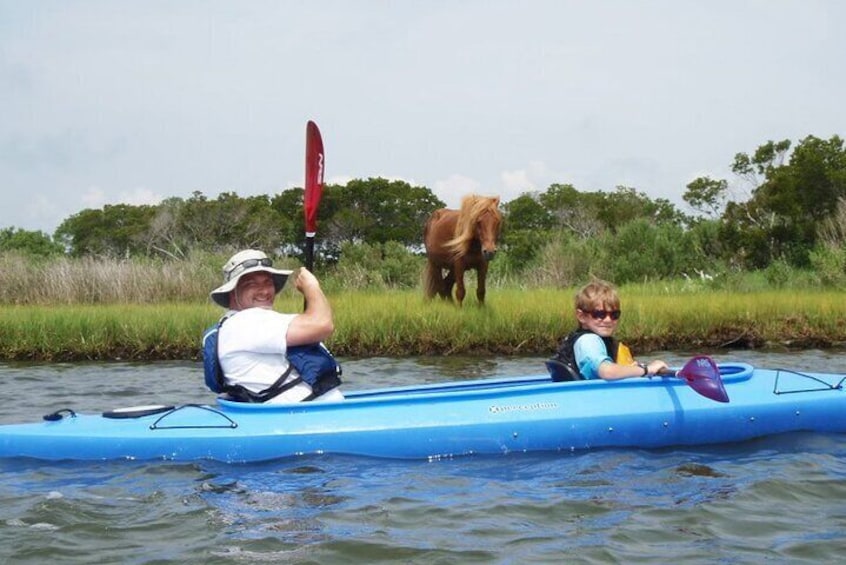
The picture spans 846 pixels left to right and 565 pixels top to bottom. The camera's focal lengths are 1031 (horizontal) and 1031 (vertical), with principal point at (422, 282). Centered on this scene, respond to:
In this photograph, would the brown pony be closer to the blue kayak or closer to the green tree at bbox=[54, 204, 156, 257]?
the blue kayak

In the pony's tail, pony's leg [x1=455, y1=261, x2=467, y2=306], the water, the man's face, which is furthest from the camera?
the pony's tail

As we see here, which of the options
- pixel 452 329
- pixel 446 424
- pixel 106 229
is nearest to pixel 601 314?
pixel 446 424

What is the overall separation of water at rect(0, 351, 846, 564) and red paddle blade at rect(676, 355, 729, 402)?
13.4 inches

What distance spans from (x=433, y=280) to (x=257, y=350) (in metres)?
6.72

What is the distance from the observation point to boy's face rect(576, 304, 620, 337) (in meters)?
5.80

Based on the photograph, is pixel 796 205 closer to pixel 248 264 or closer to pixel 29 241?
pixel 248 264

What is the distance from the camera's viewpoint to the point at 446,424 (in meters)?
5.70

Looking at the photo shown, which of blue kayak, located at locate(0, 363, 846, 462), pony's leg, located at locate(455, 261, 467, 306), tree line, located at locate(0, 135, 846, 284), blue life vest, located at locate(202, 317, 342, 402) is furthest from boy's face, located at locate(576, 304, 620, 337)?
tree line, located at locate(0, 135, 846, 284)

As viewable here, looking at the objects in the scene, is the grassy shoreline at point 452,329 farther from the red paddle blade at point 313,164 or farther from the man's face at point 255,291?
the man's face at point 255,291

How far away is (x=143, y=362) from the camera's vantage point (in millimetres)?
10477

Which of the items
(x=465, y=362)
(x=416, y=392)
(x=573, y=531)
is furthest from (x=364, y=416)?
(x=465, y=362)

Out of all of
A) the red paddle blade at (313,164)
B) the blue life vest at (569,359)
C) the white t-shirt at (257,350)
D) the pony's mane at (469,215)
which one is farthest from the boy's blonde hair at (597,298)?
the pony's mane at (469,215)

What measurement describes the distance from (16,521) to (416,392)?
8.75 ft

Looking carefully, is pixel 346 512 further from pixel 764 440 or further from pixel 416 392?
pixel 764 440
